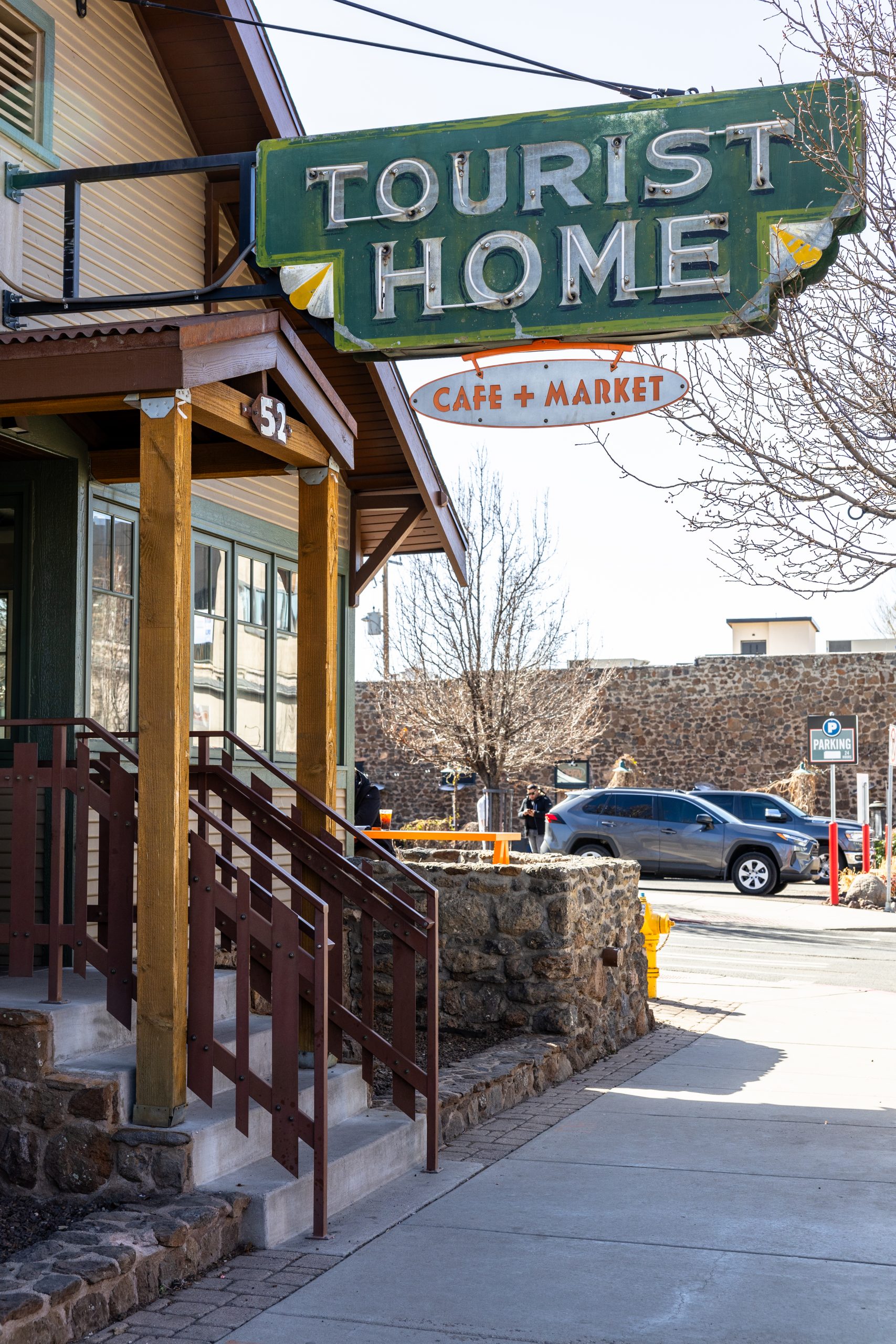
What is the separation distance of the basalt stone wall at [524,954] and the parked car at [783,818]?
1569 centimetres

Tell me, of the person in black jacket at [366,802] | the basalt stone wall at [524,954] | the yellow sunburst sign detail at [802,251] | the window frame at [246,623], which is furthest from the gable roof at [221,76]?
the person in black jacket at [366,802]

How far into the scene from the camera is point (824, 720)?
23.1 m

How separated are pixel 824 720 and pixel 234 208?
16028mm

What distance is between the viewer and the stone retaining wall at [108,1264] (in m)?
3.98

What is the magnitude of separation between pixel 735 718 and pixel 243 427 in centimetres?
3002

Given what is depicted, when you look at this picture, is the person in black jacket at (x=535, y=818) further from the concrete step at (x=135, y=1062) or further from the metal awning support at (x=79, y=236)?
the concrete step at (x=135, y=1062)

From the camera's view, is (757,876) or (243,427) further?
(757,876)

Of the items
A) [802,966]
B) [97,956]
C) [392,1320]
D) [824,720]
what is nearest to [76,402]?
[97,956]

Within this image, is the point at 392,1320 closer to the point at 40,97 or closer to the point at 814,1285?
the point at 814,1285

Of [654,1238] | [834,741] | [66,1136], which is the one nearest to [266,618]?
[66,1136]

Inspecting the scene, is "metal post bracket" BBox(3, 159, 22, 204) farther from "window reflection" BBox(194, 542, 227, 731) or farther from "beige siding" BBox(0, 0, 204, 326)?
"window reflection" BBox(194, 542, 227, 731)

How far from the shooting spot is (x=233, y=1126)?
542 cm

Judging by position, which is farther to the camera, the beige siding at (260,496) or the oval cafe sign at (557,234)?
the beige siding at (260,496)

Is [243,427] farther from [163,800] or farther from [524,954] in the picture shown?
[524,954]
